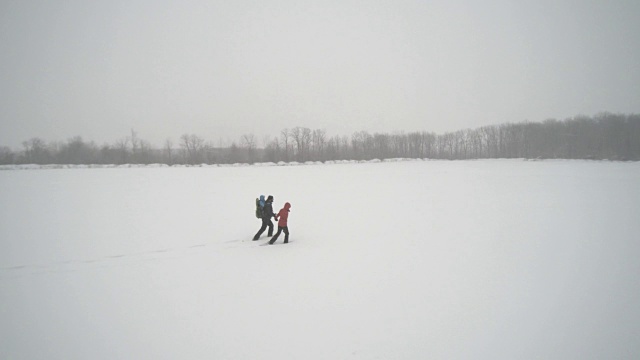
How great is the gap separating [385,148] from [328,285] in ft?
235

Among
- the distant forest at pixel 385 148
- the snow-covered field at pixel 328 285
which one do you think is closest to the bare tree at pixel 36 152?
the distant forest at pixel 385 148

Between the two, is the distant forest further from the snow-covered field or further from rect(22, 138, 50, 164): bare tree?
the snow-covered field

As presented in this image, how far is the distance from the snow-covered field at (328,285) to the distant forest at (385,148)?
48.2 m

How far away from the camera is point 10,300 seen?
207 inches

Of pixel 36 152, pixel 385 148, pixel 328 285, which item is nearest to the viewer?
pixel 328 285

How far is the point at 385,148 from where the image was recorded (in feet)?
243

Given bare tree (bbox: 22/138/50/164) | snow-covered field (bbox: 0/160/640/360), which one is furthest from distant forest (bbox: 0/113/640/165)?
snow-covered field (bbox: 0/160/640/360)

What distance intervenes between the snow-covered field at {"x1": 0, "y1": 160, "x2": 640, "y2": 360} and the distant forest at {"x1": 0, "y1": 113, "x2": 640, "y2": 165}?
1898 inches

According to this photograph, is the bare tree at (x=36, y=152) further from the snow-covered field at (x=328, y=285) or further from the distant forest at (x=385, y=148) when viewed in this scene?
the snow-covered field at (x=328, y=285)

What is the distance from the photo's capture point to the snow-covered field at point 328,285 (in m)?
4.04

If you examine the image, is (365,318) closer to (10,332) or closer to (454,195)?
→ (10,332)

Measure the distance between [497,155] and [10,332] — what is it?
88.3 m

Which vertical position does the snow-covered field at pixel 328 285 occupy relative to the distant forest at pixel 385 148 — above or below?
below

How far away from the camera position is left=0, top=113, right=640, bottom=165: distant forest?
52.3 m
